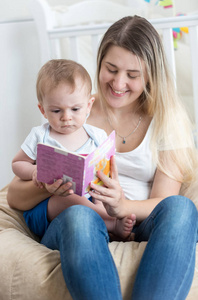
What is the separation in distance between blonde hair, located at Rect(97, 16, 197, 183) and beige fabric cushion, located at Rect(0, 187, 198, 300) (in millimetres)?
373

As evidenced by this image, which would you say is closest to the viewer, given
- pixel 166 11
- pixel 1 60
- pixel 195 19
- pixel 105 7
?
pixel 195 19

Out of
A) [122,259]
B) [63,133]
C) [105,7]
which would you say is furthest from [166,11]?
[122,259]

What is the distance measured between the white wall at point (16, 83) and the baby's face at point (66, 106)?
3.01 feet

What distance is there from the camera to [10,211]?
1.47 metres

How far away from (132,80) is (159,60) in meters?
0.11

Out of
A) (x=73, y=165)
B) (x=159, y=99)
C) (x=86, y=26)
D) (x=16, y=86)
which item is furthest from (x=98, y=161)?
(x=16, y=86)

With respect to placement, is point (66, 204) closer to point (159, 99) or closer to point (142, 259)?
point (142, 259)

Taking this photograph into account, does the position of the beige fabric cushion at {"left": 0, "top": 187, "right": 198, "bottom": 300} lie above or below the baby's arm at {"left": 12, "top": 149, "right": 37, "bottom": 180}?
below

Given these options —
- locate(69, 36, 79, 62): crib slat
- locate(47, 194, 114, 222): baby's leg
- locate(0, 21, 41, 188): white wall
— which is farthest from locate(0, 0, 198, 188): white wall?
locate(47, 194, 114, 222): baby's leg

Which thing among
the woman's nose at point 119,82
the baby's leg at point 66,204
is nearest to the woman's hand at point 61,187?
the baby's leg at point 66,204

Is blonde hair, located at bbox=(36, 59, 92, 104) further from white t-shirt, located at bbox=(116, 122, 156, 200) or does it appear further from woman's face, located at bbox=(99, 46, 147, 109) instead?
white t-shirt, located at bbox=(116, 122, 156, 200)

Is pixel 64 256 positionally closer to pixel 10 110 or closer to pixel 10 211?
pixel 10 211

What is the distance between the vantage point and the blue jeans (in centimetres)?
103

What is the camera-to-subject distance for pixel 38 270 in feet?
3.74
